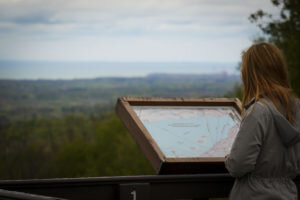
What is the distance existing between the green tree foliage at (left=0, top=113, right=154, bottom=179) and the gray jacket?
33.4 metres

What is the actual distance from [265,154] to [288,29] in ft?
57.9

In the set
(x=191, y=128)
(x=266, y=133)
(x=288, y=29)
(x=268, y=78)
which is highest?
(x=268, y=78)

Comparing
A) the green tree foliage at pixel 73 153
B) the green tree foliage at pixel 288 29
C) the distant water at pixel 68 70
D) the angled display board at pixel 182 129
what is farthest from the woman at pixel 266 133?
the distant water at pixel 68 70

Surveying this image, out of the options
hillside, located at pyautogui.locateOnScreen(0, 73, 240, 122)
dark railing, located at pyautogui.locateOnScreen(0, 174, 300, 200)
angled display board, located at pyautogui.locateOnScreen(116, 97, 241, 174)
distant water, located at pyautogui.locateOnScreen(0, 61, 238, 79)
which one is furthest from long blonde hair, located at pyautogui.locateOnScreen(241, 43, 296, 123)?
distant water, located at pyautogui.locateOnScreen(0, 61, 238, 79)

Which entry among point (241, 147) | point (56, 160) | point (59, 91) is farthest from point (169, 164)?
point (59, 91)

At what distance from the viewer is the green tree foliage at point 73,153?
37.2 metres

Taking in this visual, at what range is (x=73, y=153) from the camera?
132 feet

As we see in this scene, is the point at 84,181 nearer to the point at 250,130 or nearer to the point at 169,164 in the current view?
the point at 169,164

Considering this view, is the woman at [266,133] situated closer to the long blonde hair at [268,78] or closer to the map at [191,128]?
the long blonde hair at [268,78]

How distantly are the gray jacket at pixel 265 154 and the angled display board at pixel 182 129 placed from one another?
11.7 inches

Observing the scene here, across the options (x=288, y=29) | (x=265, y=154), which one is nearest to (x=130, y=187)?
(x=265, y=154)

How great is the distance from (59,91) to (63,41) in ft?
264

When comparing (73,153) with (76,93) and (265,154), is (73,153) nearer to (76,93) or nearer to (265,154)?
(76,93)

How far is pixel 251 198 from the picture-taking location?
1.70 meters
